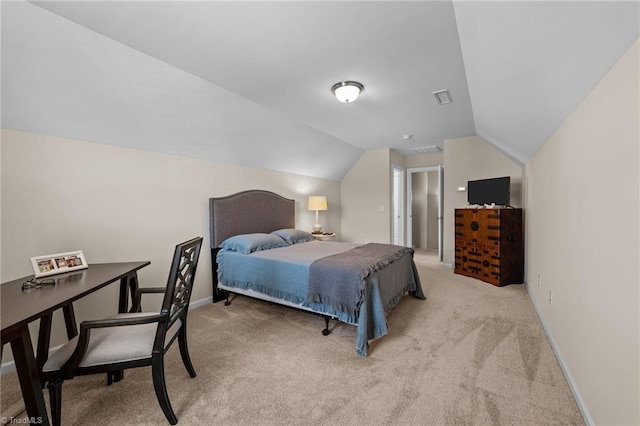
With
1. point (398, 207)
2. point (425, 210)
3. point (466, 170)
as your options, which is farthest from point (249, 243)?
point (425, 210)

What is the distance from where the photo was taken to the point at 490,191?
4199mm

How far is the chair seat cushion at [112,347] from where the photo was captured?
137 centimetres

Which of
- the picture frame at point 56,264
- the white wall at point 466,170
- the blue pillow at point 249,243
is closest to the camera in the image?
the picture frame at point 56,264

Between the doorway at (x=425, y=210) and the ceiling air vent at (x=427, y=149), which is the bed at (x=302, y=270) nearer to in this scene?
the ceiling air vent at (x=427, y=149)

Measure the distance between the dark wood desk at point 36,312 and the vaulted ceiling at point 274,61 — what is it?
4.19 ft

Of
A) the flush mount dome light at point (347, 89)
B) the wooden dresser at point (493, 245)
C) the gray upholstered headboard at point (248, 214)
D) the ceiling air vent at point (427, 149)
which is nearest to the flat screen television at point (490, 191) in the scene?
the wooden dresser at point (493, 245)

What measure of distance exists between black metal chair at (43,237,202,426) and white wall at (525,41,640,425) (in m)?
2.03

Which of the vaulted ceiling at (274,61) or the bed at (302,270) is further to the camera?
the bed at (302,270)

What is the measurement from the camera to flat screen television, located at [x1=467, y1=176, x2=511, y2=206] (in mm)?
4047

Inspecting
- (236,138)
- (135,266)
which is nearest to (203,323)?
(135,266)

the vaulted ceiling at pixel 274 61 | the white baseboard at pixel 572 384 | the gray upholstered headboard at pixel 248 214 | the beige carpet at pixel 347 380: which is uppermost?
the vaulted ceiling at pixel 274 61

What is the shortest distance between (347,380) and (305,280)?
942 millimetres

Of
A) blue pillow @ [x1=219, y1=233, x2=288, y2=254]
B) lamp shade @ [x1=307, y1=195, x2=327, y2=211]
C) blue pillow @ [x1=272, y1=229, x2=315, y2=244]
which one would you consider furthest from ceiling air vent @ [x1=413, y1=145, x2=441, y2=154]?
blue pillow @ [x1=219, y1=233, x2=288, y2=254]

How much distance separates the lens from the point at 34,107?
2012 millimetres
